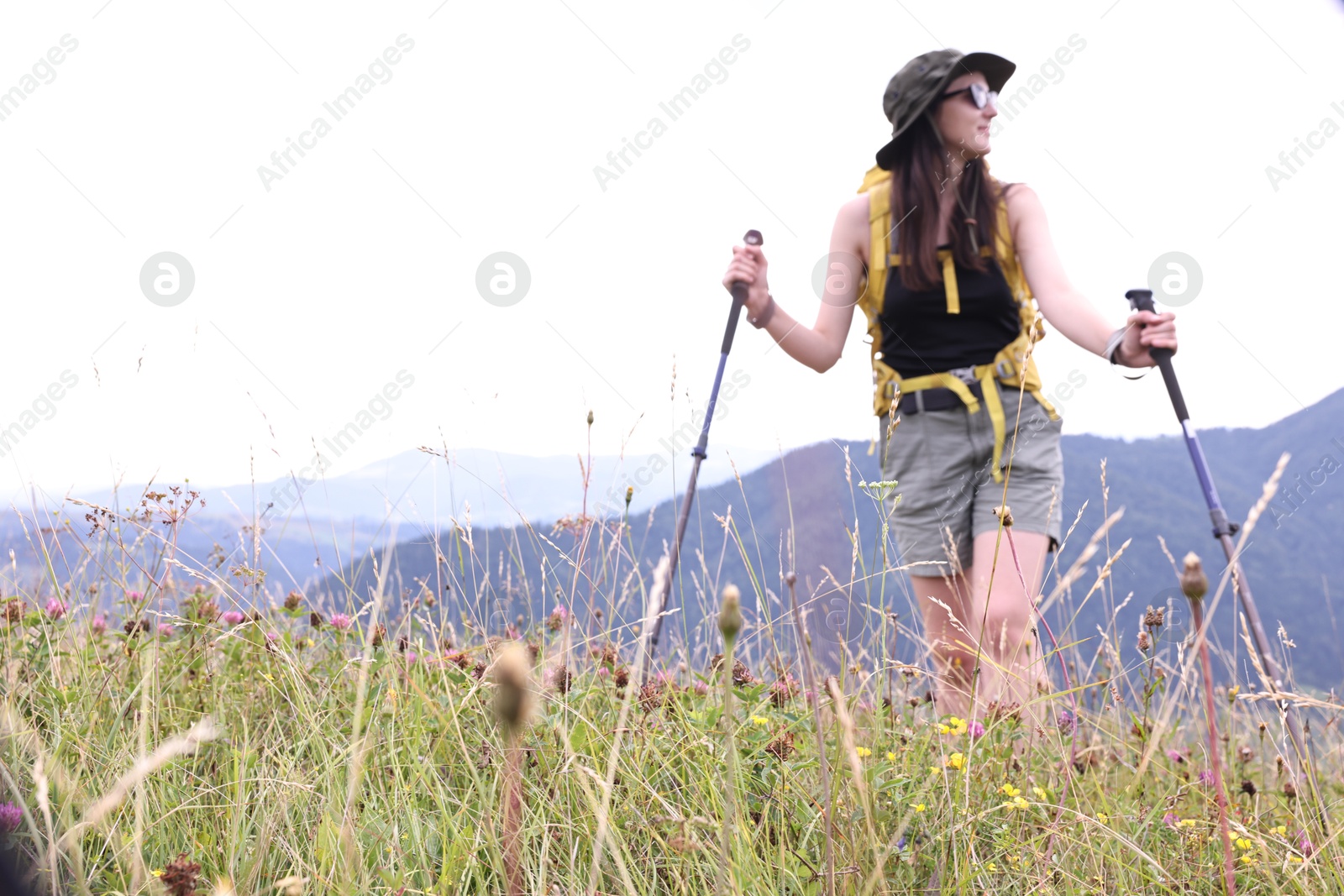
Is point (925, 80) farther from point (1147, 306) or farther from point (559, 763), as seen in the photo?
point (559, 763)

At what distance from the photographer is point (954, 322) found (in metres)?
3.27

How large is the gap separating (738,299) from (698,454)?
0.75 meters

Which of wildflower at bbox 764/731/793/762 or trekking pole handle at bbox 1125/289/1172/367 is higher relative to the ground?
trekking pole handle at bbox 1125/289/1172/367

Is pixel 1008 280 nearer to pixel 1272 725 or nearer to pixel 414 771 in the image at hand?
pixel 1272 725

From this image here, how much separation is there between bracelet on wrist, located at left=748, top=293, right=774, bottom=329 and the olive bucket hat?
2.88ft

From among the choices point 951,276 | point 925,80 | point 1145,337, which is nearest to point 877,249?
point 951,276

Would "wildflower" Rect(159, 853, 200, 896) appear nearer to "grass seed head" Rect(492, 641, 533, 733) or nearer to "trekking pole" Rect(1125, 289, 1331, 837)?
"grass seed head" Rect(492, 641, 533, 733)

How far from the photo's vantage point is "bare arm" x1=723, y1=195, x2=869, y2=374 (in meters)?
3.53

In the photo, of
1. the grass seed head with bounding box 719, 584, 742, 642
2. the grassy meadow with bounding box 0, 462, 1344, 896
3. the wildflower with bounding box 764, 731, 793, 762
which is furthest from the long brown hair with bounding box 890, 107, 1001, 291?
the grass seed head with bounding box 719, 584, 742, 642

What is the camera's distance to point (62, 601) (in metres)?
2.62

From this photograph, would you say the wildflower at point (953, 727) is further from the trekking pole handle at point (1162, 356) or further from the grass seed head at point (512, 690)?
the trekking pole handle at point (1162, 356)

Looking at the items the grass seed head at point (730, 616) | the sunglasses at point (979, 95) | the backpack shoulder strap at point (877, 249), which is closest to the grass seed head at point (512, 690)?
the grass seed head at point (730, 616)

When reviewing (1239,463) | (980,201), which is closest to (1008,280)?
(980,201)

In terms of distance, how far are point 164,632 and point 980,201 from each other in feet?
11.0
